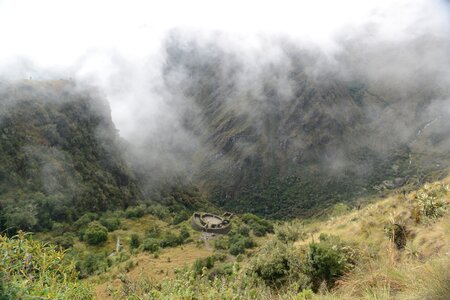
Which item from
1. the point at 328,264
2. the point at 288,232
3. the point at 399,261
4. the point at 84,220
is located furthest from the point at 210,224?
the point at 399,261

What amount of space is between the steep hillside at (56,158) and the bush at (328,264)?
5511 centimetres

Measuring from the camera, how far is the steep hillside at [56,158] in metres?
68.4

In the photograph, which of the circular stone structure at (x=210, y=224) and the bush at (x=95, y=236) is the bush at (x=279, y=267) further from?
the bush at (x=95, y=236)

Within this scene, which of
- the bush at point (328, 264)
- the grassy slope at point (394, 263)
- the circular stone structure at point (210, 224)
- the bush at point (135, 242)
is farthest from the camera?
the circular stone structure at point (210, 224)

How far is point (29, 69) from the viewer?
133 meters

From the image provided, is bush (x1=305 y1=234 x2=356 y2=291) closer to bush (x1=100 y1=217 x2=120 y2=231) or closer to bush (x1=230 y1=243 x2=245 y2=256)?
bush (x1=230 y1=243 x2=245 y2=256)

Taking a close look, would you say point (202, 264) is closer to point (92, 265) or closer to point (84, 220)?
point (92, 265)

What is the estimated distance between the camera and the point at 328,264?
45.4ft

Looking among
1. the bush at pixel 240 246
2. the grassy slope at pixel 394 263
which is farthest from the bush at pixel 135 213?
the grassy slope at pixel 394 263

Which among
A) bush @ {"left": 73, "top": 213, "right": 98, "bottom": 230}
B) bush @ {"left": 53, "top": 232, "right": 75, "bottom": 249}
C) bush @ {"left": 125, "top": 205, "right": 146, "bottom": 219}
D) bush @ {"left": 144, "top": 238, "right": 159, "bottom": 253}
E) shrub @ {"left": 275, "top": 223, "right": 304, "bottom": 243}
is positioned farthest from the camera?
bush @ {"left": 125, "top": 205, "right": 146, "bottom": 219}

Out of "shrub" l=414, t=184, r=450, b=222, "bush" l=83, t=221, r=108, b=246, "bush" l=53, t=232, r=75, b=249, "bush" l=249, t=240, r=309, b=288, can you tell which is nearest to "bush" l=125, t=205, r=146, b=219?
"bush" l=83, t=221, r=108, b=246

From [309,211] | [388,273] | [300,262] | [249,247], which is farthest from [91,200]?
[309,211]

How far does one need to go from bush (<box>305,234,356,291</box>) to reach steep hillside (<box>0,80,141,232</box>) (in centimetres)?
5511

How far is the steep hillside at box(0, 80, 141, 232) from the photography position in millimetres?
68394
